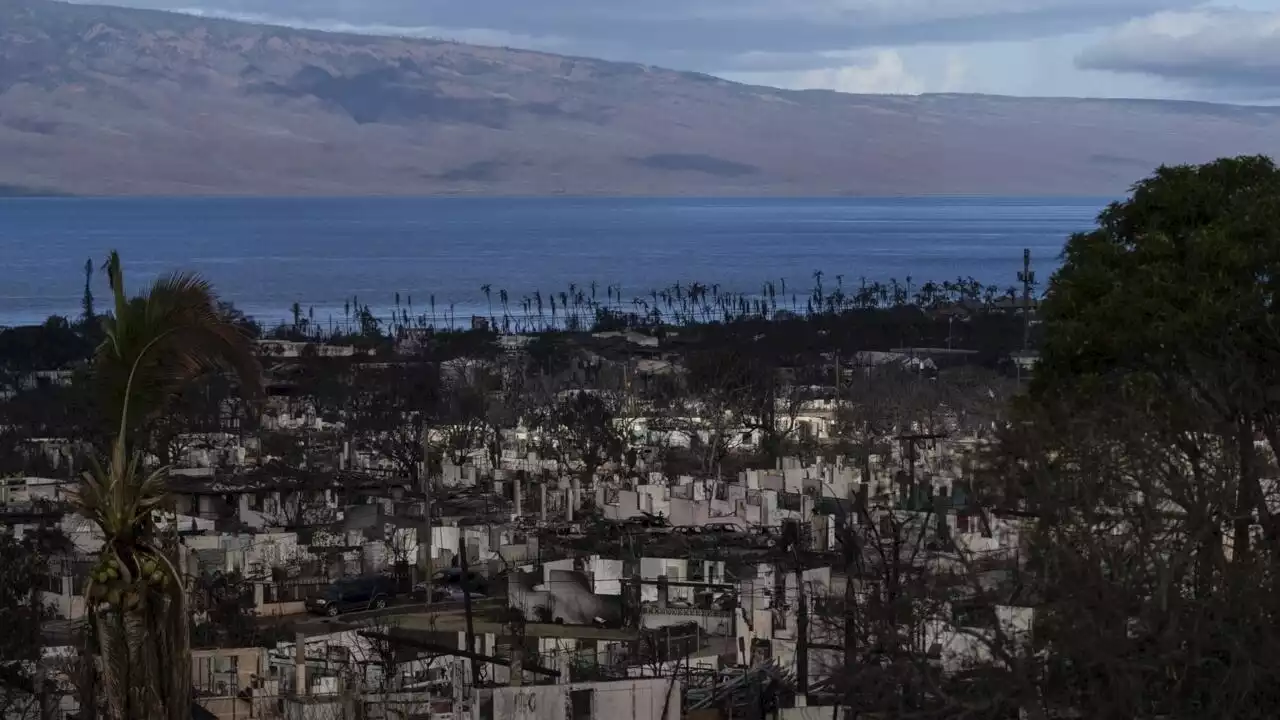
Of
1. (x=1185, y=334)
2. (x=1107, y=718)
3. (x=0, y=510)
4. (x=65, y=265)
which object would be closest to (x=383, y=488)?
(x=0, y=510)

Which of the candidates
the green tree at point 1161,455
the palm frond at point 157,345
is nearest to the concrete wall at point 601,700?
the green tree at point 1161,455

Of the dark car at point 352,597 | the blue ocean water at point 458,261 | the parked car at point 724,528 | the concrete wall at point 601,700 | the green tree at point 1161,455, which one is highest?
the blue ocean water at point 458,261

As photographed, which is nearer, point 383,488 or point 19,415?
point 383,488

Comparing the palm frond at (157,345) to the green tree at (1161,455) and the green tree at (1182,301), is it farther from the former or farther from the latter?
the green tree at (1182,301)

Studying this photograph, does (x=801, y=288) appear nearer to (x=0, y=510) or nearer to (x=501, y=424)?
(x=501, y=424)

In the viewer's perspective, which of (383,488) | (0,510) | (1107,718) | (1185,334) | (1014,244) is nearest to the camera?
(1107,718)
